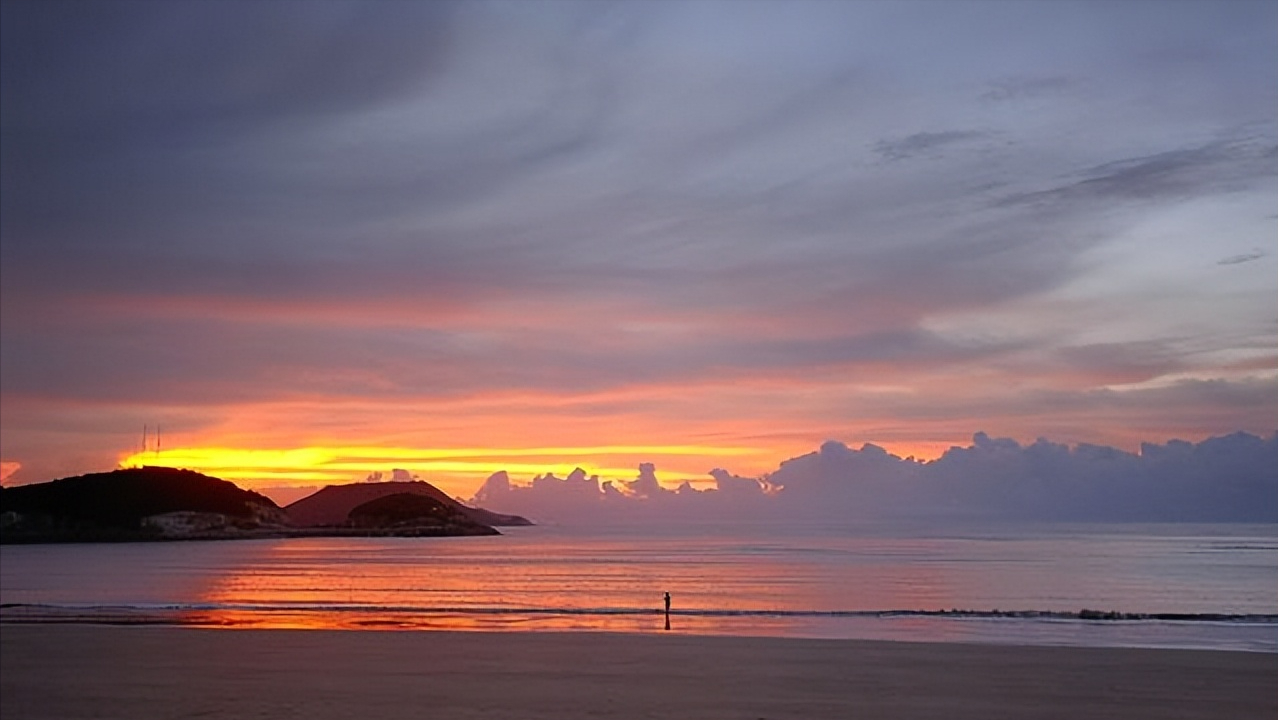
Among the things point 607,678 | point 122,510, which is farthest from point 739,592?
point 122,510

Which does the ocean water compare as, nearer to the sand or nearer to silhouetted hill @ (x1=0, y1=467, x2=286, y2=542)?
the sand

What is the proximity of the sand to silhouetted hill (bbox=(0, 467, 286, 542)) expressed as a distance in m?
156

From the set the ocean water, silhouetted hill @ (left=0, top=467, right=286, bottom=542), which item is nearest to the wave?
the ocean water

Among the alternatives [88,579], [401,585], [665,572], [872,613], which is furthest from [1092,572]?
[88,579]

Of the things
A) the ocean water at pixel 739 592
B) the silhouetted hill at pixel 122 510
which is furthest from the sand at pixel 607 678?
the silhouetted hill at pixel 122 510

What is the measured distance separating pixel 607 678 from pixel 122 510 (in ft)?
569

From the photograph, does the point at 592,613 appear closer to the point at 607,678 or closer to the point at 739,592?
the point at 739,592

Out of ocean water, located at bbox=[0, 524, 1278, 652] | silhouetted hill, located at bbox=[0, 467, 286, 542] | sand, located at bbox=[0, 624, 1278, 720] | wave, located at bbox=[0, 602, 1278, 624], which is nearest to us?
sand, located at bbox=[0, 624, 1278, 720]

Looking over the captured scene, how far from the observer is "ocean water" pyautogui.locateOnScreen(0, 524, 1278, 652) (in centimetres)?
3145

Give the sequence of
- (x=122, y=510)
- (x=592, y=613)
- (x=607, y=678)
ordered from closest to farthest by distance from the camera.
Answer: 1. (x=607, y=678)
2. (x=592, y=613)
3. (x=122, y=510)

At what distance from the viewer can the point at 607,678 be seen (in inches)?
693

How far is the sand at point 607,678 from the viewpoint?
15.1m

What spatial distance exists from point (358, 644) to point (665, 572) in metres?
47.0

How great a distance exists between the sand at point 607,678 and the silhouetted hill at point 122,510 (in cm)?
15564
